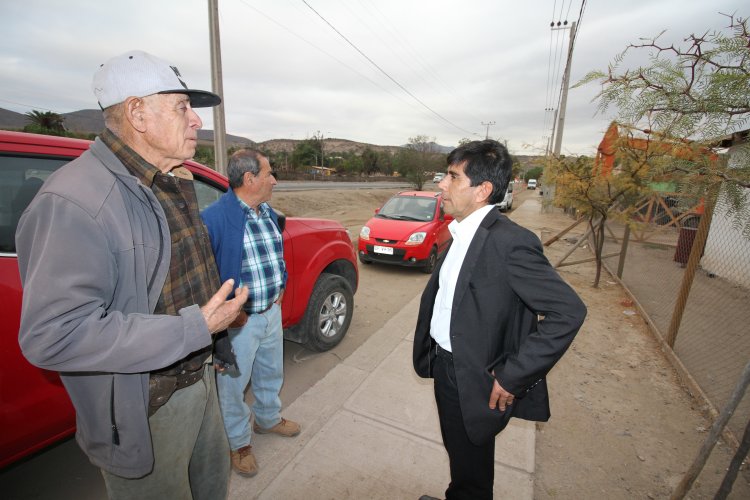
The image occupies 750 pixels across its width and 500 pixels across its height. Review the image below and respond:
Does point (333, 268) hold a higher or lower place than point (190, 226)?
lower

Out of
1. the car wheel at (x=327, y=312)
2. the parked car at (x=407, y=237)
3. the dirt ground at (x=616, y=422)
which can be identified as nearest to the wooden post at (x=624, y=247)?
the dirt ground at (x=616, y=422)

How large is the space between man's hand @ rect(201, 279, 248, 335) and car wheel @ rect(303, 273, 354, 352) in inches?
87.8

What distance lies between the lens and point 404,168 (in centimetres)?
3922

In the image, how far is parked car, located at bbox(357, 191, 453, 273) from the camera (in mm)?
6629

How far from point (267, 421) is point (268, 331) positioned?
72 cm

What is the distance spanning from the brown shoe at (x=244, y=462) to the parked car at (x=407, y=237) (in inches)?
187

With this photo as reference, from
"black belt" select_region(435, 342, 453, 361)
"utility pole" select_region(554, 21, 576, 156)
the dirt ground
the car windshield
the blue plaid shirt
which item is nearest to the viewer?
"black belt" select_region(435, 342, 453, 361)

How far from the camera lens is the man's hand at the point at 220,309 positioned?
3.64ft

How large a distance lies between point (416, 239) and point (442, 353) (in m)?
4.98

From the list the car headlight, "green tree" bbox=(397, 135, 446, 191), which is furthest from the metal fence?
"green tree" bbox=(397, 135, 446, 191)

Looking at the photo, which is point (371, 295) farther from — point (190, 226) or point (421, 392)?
point (190, 226)

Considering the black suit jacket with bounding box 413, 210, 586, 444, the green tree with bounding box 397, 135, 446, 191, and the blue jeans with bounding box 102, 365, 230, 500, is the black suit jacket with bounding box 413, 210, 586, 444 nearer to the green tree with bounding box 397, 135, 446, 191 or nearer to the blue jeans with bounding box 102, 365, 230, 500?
the blue jeans with bounding box 102, 365, 230, 500

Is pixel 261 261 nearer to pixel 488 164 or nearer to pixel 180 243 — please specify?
pixel 180 243

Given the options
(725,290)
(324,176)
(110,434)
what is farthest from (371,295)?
(324,176)
